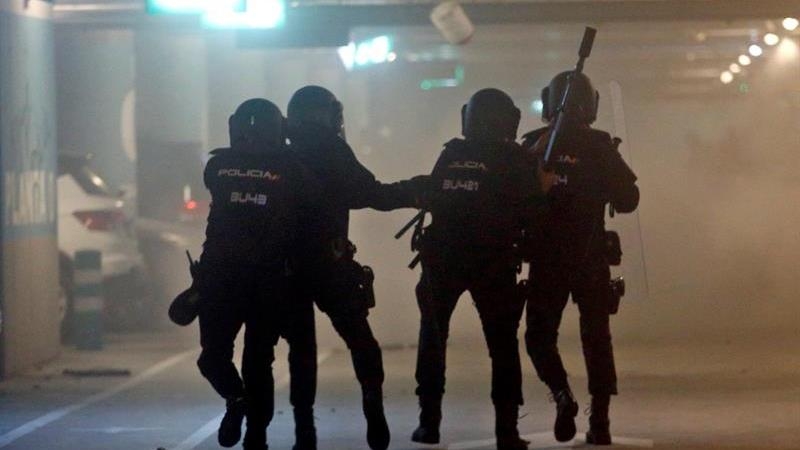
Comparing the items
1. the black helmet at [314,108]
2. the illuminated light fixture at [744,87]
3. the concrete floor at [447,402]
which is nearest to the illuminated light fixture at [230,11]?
the concrete floor at [447,402]

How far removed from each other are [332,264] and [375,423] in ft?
2.80

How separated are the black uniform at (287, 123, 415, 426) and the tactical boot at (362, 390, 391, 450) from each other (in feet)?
0.12

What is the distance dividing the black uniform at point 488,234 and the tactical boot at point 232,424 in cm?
128

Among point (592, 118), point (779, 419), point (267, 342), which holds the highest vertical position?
point (592, 118)

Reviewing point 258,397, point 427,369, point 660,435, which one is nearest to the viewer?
point 258,397

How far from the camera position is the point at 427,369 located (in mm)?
10023

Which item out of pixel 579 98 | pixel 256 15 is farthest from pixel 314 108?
pixel 256 15

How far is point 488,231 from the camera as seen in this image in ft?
31.6

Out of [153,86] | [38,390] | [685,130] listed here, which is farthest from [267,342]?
[153,86]

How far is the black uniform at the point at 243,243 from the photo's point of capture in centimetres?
921

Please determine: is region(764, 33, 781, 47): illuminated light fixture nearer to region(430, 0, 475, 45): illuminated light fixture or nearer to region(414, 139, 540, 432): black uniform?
region(430, 0, 475, 45): illuminated light fixture

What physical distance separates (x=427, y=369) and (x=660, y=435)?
1.70 m

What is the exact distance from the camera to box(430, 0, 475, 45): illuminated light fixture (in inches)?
631

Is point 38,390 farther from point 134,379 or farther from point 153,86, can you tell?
point 153,86
